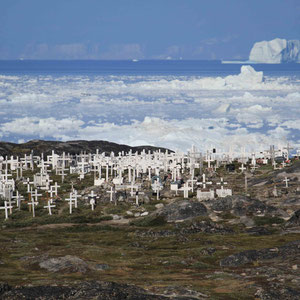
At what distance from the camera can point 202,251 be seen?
5144 centimetres

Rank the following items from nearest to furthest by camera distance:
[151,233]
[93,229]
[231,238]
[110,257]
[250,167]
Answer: [110,257]
[231,238]
[151,233]
[93,229]
[250,167]

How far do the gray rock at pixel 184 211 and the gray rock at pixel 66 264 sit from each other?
72.7 ft

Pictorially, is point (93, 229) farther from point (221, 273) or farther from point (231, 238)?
point (221, 273)

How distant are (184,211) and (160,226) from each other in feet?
11.7

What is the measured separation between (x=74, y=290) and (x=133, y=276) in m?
10.3

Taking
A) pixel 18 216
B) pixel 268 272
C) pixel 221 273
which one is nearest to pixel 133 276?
pixel 221 273

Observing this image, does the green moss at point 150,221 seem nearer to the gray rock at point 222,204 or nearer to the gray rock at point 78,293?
the gray rock at point 222,204

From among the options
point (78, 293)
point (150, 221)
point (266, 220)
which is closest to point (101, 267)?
point (78, 293)

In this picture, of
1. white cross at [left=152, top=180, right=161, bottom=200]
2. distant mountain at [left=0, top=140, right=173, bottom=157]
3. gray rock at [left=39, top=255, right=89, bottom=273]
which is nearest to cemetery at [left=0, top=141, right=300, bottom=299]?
gray rock at [left=39, top=255, right=89, bottom=273]

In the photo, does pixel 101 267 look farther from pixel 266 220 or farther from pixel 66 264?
pixel 266 220

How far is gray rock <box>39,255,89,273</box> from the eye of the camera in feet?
149

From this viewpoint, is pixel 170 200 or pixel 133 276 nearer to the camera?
pixel 133 276

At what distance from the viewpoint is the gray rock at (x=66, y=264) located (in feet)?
149

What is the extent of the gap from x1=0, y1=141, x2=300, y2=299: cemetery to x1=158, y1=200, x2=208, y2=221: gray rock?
12 centimetres
